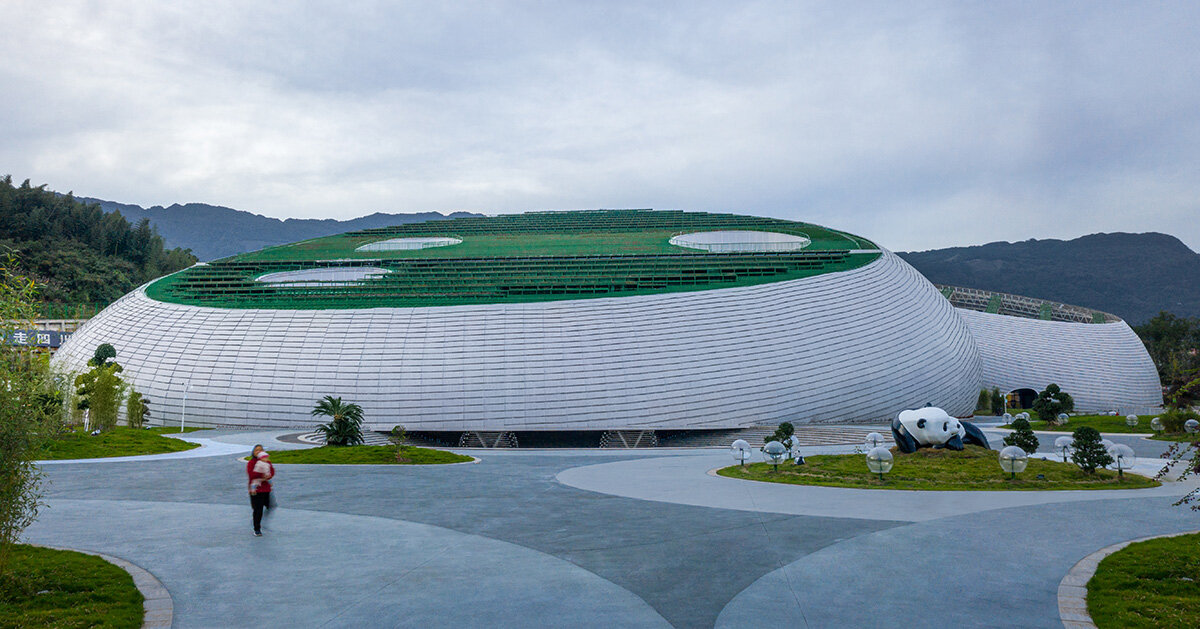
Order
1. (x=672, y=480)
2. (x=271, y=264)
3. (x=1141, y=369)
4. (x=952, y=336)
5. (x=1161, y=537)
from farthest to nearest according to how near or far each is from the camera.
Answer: (x=1141, y=369) → (x=271, y=264) → (x=952, y=336) → (x=672, y=480) → (x=1161, y=537)

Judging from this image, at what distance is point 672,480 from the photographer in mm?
21688

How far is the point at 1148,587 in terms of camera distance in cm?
982

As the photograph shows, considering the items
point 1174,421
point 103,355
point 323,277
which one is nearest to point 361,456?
point 103,355

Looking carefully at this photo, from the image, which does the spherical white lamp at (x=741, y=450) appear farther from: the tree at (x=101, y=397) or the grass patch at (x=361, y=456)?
the tree at (x=101, y=397)

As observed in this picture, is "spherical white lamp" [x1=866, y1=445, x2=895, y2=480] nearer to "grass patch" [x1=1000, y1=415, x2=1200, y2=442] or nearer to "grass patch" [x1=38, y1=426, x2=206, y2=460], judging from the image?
"grass patch" [x1=1000, y1=415, x2=1200, y2=442]

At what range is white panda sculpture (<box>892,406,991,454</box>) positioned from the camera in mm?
23297

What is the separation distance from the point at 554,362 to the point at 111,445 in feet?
70.8

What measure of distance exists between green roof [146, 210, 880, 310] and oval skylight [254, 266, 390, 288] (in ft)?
1.53

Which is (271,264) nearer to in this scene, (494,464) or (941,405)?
(494,464)

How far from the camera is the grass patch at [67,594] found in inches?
340

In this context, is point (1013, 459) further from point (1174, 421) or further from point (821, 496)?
point (1174, 421)

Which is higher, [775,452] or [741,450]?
[775,452]

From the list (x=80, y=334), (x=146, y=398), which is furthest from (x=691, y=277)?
(x=80, y=334)

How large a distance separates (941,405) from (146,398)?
49.6m
